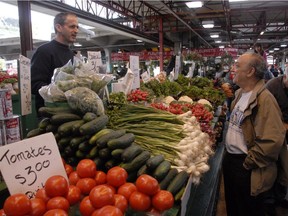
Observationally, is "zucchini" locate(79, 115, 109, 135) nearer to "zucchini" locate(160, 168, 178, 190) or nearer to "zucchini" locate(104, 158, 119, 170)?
"zucchini" locate(104, 158, 119, 170)

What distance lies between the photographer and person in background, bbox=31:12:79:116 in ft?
9.33

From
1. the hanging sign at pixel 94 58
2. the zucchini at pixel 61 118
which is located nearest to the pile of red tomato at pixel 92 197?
the zucchini at pixel 61 118

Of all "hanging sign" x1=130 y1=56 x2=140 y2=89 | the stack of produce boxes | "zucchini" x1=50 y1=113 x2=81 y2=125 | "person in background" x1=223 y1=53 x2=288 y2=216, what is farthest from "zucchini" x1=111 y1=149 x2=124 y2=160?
"hanging sign" x1=130 y1=56 x2=140 y2=89

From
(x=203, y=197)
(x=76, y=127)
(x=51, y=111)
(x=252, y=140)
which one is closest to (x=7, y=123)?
(x=51, y=111)

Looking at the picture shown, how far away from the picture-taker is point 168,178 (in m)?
1.51

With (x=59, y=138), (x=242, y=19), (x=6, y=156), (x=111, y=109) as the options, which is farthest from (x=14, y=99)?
(x=242, y=19)

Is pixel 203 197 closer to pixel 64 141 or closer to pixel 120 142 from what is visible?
pixel 120 142

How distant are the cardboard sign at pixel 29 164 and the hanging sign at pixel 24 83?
1.01 meters

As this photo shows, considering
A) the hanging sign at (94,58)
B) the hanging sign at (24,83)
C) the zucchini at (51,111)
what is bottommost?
the zucchini at (51,111)

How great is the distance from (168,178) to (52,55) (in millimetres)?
1975

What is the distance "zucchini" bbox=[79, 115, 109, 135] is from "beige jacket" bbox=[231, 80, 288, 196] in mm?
1376

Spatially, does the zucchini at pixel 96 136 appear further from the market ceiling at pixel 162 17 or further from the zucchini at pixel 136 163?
the market ceiling at pixel 162 17

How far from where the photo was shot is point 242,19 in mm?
16328

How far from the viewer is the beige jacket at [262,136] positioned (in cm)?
235
